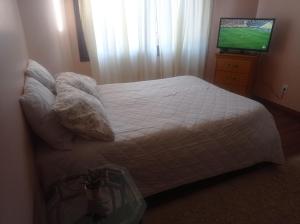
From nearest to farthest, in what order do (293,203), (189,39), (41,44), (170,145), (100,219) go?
(100,219) < (170,145) < (293,203) < (41,44) < (189,39)

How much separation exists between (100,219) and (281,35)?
3391mm

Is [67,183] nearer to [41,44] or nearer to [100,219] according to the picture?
[100,219]

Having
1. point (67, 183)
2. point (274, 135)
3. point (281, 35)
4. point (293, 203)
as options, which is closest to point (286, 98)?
point (281, 35)

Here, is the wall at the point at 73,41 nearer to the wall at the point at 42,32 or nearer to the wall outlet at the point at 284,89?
the wall at the point at 42,32

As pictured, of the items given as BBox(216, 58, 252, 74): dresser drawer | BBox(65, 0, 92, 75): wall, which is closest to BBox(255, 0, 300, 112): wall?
BBox(216, 58, 252, 74): dresser drawer

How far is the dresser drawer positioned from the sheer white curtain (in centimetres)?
38

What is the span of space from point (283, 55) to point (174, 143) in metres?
2.61

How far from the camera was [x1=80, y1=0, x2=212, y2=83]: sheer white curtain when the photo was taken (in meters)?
3.00

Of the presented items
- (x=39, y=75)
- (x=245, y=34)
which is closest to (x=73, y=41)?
(x=39, y=75)

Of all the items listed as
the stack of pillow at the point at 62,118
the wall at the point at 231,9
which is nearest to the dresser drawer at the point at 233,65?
the wall at the point at 231,9

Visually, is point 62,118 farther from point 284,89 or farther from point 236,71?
point 284,89

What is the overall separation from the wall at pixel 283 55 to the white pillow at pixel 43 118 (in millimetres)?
3061

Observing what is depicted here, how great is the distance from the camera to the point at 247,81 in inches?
131

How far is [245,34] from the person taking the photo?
3.25 m
